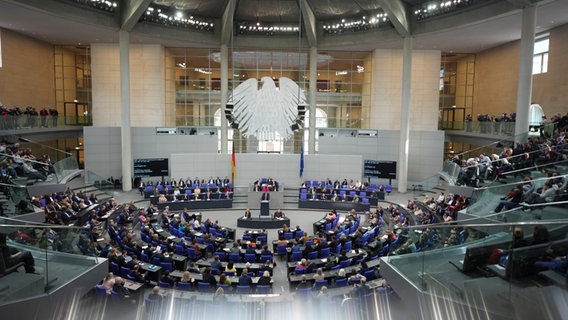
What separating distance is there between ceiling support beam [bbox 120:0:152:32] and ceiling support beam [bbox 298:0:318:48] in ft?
29.9

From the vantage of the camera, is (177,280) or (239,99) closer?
(177,280)

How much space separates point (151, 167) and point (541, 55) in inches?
973

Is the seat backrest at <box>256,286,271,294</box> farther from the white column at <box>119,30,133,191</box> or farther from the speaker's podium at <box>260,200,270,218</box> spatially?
the white column at <box>119,30,133,191</box>

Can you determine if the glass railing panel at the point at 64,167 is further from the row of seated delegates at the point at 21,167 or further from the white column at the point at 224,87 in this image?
the white column at the point at 224,87

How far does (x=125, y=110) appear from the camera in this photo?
23750 millimetres

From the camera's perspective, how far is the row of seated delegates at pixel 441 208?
15516 millimetres

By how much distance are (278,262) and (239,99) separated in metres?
5.96

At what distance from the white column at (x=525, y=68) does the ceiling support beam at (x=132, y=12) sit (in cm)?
1836

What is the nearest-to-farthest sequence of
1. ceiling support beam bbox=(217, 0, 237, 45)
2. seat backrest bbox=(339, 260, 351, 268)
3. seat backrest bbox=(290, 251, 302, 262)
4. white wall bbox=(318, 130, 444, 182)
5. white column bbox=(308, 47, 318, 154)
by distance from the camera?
1. seat backrest bbox=(339, 260, 351, 268)
2. seat backrest bbox=(290, 251, 302, 262)
3. ceiling support beam bbox=(217, 0, 237, 45)
4. white wall bbox=(318, 130, 444, 182)
5. white column bbox=(308, 47, 318, 154)

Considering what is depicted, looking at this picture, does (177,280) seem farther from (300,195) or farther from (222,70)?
(222,70)

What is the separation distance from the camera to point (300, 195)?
22.3m

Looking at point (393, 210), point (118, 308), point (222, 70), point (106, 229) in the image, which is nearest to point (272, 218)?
point (393, 210)

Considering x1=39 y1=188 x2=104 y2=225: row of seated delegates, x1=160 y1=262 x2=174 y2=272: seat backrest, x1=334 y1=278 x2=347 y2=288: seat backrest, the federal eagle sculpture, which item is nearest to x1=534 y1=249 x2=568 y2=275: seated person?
x1=334 y1=278 x2=347 y2=288: seat backrest

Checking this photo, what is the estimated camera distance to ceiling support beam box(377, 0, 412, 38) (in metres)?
21.8
